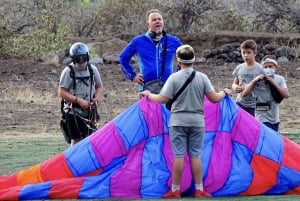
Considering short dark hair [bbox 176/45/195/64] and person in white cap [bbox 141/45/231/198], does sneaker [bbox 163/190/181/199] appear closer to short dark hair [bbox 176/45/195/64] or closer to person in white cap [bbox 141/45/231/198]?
person in white cap [bbox 141/45/231/198]

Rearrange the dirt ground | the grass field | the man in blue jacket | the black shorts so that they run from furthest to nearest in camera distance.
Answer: the dirt ground < the grass field < the black shorts < the man in blue jacket

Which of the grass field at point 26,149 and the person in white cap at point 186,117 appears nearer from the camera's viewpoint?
the person in white cap at point 186,117

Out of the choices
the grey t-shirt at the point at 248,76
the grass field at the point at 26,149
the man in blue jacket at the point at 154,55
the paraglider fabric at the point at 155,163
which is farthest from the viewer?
the grass field at the point at 26,149

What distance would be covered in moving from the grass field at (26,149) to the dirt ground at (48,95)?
98 centimetres

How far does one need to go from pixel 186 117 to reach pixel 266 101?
191 centimetres

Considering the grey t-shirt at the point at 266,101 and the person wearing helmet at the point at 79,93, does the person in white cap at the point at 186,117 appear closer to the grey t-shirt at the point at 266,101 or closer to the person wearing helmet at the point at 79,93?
the person wearing helmet at the point at 79,93

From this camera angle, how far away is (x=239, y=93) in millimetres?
11078

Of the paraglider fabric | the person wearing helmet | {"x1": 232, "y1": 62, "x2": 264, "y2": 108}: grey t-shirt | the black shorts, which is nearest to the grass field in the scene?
the black shorts

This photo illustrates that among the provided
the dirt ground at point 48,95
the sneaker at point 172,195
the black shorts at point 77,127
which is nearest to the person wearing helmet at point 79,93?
the black shorts at point 77,127

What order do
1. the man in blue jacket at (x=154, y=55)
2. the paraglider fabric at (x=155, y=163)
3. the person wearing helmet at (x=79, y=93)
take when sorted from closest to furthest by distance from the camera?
the paraglider fabric at (x=155, y=163), the person wearing helmet at (x=79, y=93), the man in blue jacket at (x=154, y=55)

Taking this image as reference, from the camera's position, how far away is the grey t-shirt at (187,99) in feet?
30.7

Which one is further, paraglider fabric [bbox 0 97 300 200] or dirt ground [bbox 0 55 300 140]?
dirt ground [bbox 0 55 300 140]

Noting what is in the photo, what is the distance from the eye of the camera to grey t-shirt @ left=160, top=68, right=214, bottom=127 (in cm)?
935

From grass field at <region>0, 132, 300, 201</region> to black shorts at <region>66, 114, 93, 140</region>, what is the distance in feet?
4.31
